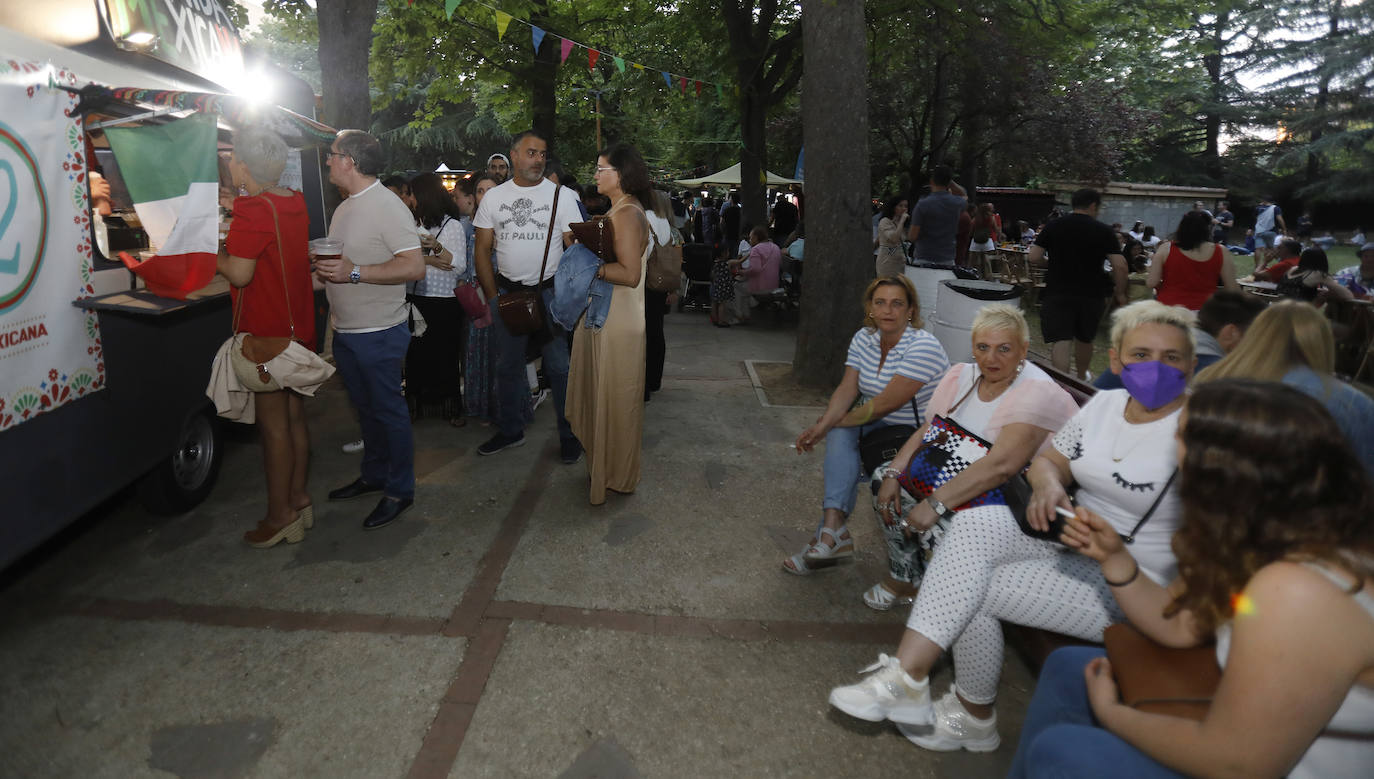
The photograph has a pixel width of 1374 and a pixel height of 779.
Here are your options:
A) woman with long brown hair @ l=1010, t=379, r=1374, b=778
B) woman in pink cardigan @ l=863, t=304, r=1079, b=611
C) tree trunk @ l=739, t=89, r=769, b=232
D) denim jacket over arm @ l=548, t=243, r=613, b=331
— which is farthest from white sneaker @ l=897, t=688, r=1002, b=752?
tree trunk @ l=739, t=89, r=769, b=232

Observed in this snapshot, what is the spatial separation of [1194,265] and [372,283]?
601 cm

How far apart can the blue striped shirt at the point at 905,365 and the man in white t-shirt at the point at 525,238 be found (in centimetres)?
199

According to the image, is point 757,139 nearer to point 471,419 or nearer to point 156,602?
point 471,419

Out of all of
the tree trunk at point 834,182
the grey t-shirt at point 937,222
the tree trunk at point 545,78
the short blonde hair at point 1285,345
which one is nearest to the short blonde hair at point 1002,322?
the short blonde hair at point 1285,345

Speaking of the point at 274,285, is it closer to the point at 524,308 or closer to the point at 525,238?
the point at 524,308

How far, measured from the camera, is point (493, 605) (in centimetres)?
354

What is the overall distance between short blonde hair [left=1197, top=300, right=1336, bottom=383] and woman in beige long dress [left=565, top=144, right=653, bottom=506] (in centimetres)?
267

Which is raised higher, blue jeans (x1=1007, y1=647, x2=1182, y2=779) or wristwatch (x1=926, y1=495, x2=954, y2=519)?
wristwatch (x1=926, y1=495, x2=954, y2=519)

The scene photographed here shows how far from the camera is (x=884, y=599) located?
11.8 ft

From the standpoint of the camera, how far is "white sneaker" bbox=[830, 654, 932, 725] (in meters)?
2.56

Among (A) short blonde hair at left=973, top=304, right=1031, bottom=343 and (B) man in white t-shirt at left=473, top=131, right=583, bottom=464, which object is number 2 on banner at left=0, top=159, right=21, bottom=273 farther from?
(A) short blonde hair at left=973, top=304, right=1031, bottom=343

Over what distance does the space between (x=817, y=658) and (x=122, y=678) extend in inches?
104

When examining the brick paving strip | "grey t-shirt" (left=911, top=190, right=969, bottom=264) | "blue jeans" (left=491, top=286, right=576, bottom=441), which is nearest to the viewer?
the brick paving strip

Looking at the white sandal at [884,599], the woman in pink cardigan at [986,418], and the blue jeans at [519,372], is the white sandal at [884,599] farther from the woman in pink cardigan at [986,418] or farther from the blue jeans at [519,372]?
the blue jeans at [519,372]
